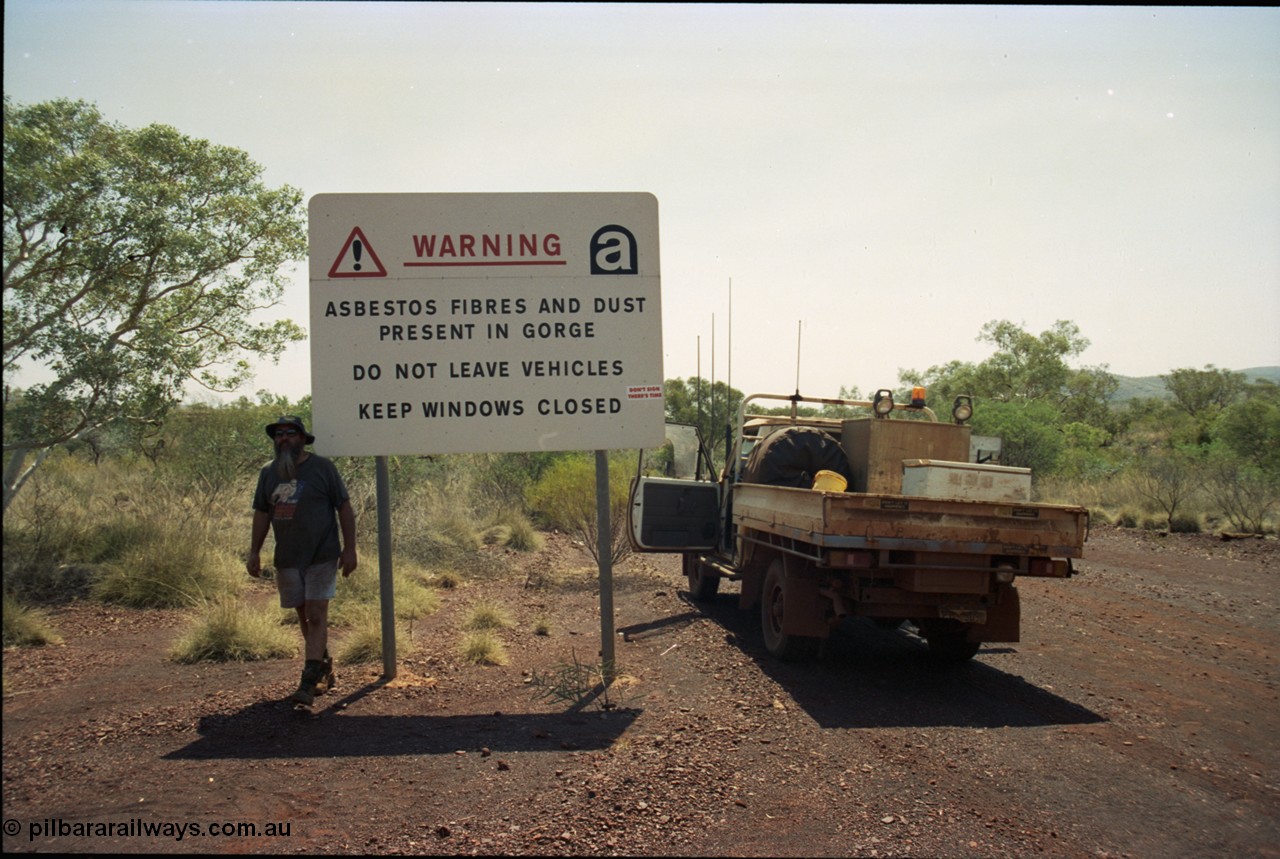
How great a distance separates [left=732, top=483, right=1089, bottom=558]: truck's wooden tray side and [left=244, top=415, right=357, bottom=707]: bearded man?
3283 millimetres

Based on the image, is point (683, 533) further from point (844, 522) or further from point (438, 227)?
point (438, 227)

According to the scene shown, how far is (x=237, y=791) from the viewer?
458 centimetres

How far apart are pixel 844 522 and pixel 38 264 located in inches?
343

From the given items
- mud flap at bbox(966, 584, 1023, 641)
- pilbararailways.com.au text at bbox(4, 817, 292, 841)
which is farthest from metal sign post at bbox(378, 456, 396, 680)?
mud flap at bbox(966, 584, 1023, 641)

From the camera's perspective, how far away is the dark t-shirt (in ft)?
20.2

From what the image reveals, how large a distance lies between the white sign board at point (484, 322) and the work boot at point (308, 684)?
5.19 feet

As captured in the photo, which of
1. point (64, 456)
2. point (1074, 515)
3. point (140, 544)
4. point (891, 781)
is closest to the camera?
point (891, 781)

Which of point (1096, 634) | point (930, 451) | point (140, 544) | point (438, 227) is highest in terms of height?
point (438, 227)

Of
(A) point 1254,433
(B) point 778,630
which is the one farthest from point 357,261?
(A) point 1254,433

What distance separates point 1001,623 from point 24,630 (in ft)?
26.3

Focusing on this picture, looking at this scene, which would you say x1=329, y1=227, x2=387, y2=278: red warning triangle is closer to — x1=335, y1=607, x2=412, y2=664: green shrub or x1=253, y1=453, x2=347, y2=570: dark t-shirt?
x1=253, y1=453, x2=347, y2=570: dark t-shirt

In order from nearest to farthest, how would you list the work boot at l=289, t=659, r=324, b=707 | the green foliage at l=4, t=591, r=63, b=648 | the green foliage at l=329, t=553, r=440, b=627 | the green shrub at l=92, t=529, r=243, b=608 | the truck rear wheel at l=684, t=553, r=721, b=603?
the work boot at l=289, t=659, r=324, b=707
the green foliage at l=4, t=591, r=63, b=648
the green foliage at l=329, t=553, r=440, b=627
the green shrub at l=92, t=529, r=243, b=608
the truck rear wheel at l=684, t=553, r=721, b=603

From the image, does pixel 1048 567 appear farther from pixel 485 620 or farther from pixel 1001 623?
pixel 485 620

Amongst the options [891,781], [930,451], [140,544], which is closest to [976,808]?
[891,781]
